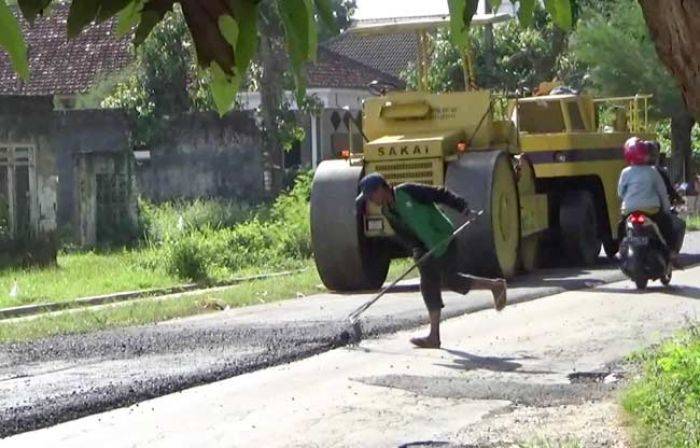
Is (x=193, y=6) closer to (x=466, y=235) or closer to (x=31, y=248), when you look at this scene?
(x=466, y=235)

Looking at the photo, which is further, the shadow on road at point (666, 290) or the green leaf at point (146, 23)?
the shadow on road at point (666, 290)

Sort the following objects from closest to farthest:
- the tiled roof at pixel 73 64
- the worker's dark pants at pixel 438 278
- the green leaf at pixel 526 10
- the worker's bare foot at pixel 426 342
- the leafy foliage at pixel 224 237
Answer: the green leaf at pixel 526 10
the worker's bare foot at pixel 426 342
the worker's dark pants at pixel 438 278
the leafy foliage at pixel 224 237
the tiled roof at pixel 73 64

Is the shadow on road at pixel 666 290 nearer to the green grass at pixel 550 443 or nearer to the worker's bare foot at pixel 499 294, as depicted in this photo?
the worker's bare foot at pixel 499 294

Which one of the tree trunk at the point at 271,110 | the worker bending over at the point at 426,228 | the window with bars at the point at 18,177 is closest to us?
the worker bending over at the point at 426,228

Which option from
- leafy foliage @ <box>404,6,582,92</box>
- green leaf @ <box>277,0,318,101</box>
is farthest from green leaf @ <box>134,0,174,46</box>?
leafy foliage @ <box>404,6,582,92</box>

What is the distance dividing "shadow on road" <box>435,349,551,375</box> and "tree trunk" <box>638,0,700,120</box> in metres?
8.50

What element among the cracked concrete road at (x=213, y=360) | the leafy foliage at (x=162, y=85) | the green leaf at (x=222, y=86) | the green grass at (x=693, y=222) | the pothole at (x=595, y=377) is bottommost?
the green grass at (x=693, y=222)

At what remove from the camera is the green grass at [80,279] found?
67.1 ft

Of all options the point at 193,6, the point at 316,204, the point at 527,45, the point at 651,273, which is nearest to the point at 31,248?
the point at 316,204

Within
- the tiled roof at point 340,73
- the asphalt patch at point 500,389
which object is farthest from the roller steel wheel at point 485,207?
the tiled roof at point 340,73

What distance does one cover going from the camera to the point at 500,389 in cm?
1100

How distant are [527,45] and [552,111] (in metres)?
19.9

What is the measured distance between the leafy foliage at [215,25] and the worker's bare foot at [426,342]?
9.73 m

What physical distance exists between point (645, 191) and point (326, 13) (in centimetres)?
1441
